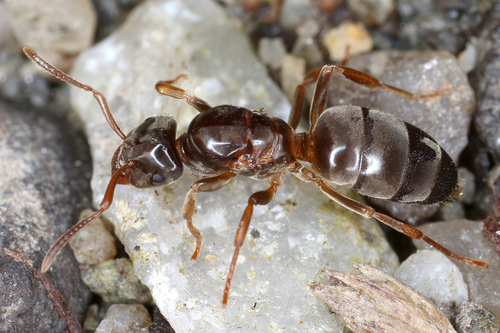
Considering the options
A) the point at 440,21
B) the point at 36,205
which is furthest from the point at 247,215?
the point at 440,21

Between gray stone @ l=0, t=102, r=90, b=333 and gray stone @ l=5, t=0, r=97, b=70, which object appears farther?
gray stone @ l=5, t=0, r=97, b=70

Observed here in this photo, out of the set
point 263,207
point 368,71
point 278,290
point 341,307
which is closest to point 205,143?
point 263,207

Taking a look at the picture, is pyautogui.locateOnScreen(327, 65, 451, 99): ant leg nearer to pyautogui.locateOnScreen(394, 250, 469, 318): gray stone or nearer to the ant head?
pyautogui.locateOnScreen(394, 250, 469, 318): gray stone

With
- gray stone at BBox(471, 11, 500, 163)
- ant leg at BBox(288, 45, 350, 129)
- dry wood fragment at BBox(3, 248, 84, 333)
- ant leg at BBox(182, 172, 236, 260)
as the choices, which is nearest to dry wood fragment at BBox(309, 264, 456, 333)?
ant leg at BBox(182, 172, 236, 260)

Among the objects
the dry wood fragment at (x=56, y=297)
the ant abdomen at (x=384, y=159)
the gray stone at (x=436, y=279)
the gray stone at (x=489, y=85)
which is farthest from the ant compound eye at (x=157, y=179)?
the gray stone at (x=489, y=85)

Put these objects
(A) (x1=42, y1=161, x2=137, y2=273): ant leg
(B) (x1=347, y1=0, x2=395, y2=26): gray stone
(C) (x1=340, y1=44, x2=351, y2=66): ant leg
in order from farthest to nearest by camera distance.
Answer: (B) (x1=347, y1=0, x2=395, y2=26): gray stone, (C) (x1=340, y1=44, x2=351, y2=66): ant leg, (A) (x1=42, y1=161, x2=137, y2=273): ant leg

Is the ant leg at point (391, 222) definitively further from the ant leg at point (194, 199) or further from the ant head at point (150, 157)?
the ant head at point (150, 157)

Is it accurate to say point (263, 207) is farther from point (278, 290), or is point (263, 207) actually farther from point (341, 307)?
point (341, 307)
